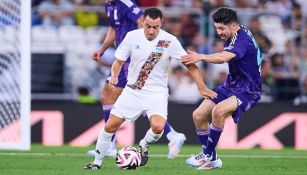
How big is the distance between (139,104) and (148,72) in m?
0.38

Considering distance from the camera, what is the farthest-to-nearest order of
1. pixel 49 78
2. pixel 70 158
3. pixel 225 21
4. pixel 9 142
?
pixel 49 78 < pixel 9 142 < pixel 70 158 < pixel 225 21

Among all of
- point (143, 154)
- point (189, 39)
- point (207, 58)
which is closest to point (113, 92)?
point (143, 154)

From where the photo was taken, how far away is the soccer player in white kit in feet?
35.7

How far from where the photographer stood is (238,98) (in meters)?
11.1

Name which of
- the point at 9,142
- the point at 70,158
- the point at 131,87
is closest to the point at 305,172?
the point at 131,87

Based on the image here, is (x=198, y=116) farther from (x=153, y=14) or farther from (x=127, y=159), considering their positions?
(x=153, y=14)

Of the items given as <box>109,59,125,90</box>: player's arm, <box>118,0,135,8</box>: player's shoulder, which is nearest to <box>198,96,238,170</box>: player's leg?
<box>109,59,125,90</box>: player's arm

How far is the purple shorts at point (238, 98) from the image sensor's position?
11.1 meters

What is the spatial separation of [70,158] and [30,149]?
6.84 ft

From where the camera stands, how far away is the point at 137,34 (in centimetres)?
1100

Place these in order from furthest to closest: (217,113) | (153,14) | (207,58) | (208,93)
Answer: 1. (208,93)
2. (217,113)
3. (153,14)
4. (207,58)

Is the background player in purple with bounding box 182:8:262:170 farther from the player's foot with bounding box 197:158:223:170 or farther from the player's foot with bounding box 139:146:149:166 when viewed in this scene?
the player's foot with bounding box 139:146:149:166

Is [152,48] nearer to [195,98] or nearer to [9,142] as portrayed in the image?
[9,142]

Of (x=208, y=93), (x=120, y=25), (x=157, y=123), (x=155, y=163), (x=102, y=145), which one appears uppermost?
(x=120, y=25)
